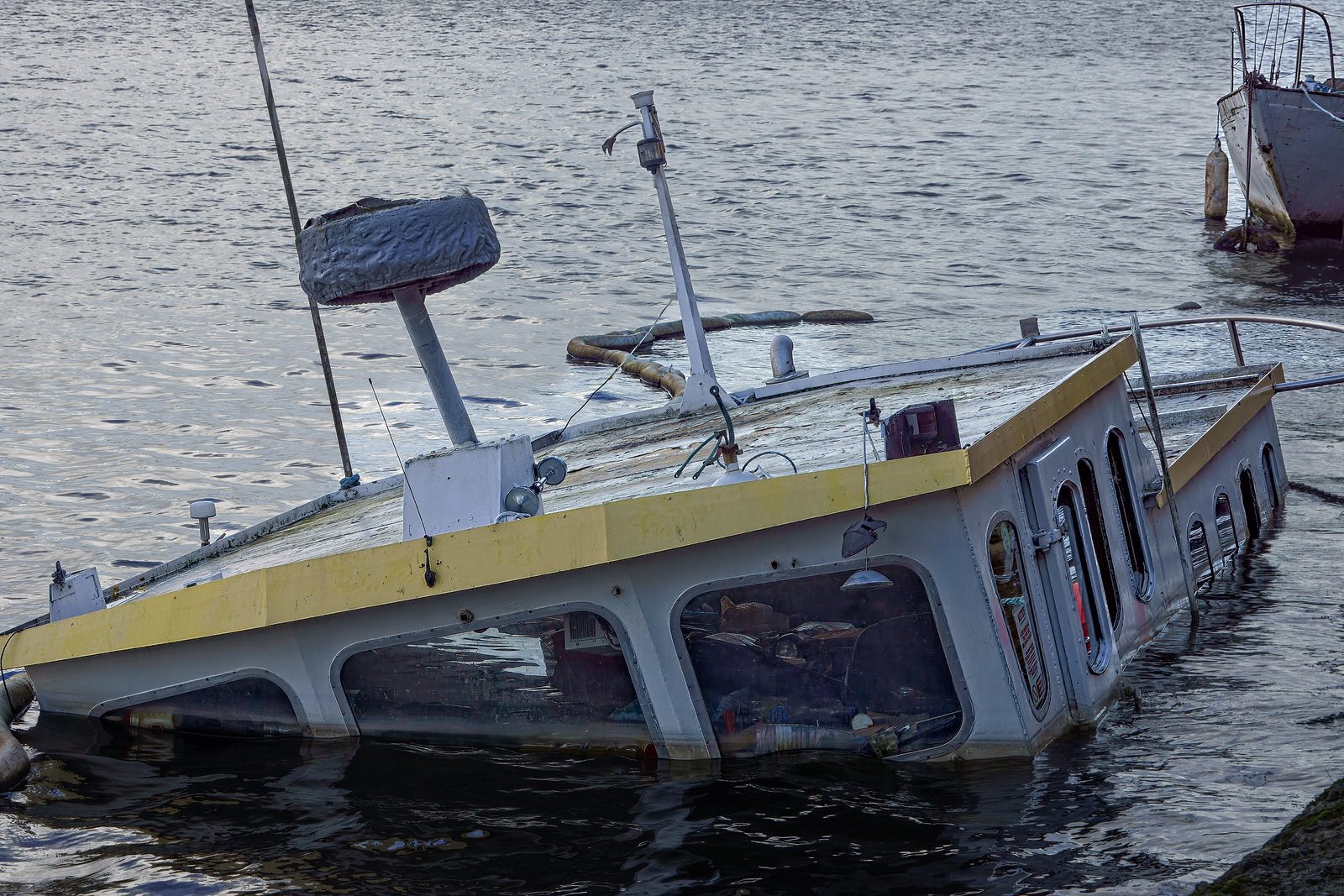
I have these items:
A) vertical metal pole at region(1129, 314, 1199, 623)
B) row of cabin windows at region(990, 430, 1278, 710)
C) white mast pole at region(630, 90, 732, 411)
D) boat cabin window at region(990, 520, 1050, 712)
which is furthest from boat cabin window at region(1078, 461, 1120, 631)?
white mast pole at region(630, 90, 732, 411)

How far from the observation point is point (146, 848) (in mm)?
7418

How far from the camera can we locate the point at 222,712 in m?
8.41

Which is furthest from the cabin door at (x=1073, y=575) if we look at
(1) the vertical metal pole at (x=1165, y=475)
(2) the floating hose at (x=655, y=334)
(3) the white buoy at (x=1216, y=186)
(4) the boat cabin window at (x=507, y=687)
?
(3) the white buoy at (x=1216, y=186)

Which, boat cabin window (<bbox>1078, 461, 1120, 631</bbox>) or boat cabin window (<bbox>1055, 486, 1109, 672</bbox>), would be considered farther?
boat cabin window (<bbox>1078, 461, 1120, 631</bbox>)

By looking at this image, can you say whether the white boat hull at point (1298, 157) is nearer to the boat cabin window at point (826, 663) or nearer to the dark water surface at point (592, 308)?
the dark water surface at point (592, 308)

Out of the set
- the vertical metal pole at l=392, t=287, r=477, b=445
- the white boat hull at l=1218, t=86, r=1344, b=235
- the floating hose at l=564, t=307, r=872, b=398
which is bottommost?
the vertical metal pole at l=392, t=287, r=477, b=445

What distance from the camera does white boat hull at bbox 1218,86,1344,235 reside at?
2919 cm

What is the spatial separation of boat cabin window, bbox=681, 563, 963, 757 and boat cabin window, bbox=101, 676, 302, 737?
2.65 meters

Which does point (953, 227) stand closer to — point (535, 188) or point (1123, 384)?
point (535, 188)

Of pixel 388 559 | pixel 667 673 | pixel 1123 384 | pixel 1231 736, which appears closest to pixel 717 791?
pixel 667 673

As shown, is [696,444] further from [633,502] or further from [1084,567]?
[1084,567]

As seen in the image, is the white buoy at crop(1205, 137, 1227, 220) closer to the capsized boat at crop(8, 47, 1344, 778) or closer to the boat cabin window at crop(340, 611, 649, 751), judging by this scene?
the capsized boat at crop(8, 47, 1344, 778)

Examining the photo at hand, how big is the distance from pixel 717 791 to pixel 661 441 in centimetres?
312

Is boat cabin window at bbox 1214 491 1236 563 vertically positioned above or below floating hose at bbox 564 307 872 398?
below
